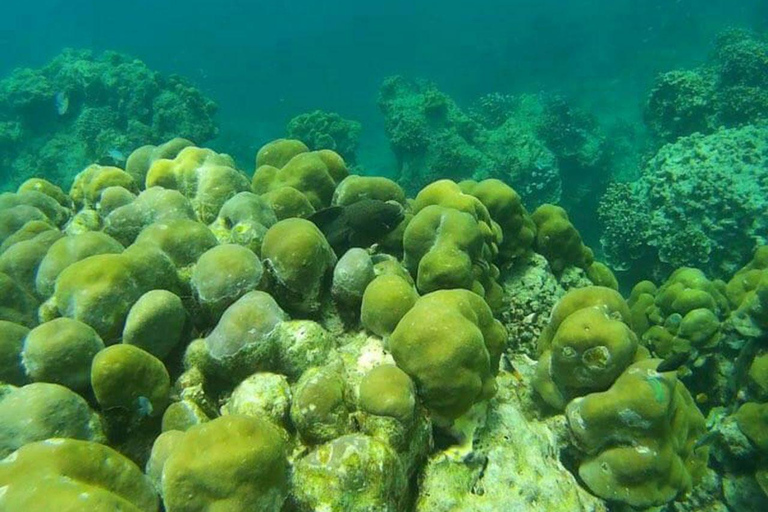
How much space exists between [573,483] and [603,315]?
1343 mm

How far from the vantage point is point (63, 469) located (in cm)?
219

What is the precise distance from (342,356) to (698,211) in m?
9.04

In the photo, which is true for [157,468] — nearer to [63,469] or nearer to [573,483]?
[63,469]

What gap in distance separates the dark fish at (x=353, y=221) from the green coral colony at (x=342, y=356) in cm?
2

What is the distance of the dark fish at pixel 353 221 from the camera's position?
15.4ft

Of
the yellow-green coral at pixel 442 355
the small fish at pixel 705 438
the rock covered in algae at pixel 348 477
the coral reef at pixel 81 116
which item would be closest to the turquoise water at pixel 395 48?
the coral reef at pixel 81 116

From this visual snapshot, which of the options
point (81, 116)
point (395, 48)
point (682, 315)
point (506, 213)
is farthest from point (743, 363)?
point (395, 48)

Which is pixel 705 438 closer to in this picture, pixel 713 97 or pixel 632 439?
pixel 632 439

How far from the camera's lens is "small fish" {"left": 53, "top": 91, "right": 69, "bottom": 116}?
56.7 ft

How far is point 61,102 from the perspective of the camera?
17.4 m

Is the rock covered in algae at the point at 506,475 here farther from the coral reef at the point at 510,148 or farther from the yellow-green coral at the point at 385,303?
the coral reef at the point at 510,148

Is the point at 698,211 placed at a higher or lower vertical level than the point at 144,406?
higher

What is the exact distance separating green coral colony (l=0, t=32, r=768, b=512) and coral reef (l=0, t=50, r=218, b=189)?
1234 cm

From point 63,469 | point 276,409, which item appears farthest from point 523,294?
point 63,469
